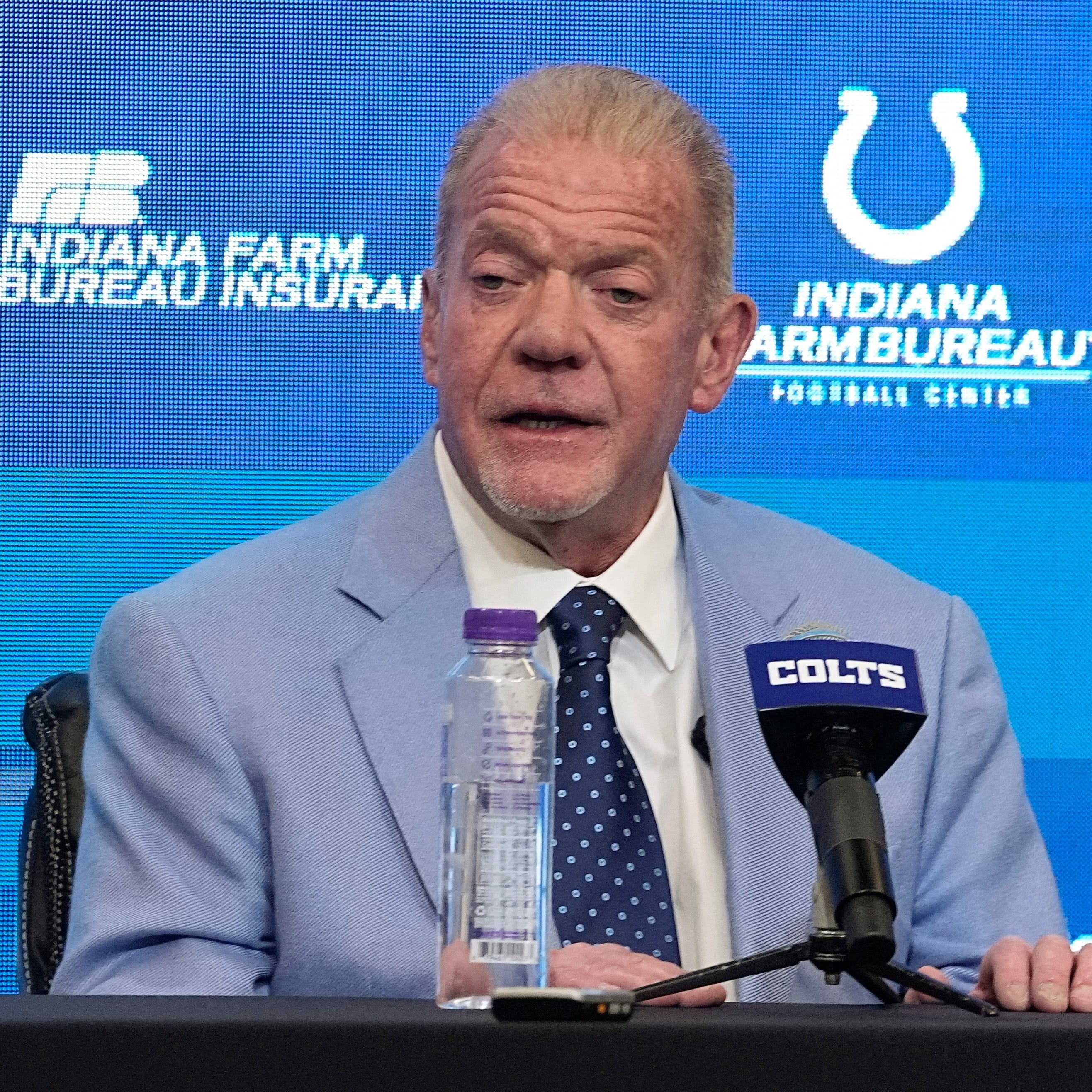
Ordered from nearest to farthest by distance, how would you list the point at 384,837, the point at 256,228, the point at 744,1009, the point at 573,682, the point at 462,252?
the point at 744,1009, the point at 384,837, the point at 573,682, the point at 462,252, the point at 256,228

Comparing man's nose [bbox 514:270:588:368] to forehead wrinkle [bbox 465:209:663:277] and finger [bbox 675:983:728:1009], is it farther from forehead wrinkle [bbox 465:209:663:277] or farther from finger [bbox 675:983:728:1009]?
finger [bbox 675:983:728:1009]

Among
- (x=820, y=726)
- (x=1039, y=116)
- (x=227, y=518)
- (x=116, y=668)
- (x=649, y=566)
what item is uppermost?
(x=1039, y=116)

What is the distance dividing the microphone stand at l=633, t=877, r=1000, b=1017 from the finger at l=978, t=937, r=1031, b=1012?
0.21 m

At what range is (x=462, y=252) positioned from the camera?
100 inches

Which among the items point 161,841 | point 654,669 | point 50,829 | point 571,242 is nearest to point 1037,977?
point 654,669

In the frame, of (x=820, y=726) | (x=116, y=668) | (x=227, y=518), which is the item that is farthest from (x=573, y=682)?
(x=227, y=518)

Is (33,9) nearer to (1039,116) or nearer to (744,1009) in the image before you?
(1039,116)

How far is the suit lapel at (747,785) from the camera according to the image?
226 centimetres

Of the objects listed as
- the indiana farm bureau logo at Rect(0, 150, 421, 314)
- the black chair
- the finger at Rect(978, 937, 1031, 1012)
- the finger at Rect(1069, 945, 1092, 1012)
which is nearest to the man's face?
the black chair

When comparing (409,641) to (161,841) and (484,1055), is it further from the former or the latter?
(484,1055)

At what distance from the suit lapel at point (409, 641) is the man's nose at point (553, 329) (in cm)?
27

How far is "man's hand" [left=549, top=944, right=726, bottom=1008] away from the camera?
5.48 feet

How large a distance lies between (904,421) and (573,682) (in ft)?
4.25

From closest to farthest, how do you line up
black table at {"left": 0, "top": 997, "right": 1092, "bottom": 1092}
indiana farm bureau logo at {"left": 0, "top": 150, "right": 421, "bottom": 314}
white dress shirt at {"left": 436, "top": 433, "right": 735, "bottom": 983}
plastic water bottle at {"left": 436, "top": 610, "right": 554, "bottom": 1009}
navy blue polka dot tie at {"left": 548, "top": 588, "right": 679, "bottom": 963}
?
black table at {"left": 0, "top": 997, "right": 1092, "bottom": 1092} → plastic water bottle at {"left": 436, "top": 610, "right": 554, "bottom": 1009} → navy blue polka dot tie at {"left": 548, "top": 588, "right": 679, "bottom": 963} → white dress shirt at {"left": 436, "top": 433, "right": 735, "bottom": 983} → indiana farm bureau logo at {"left": 0, "top": 150, "right": 421, "bottom": 314}
